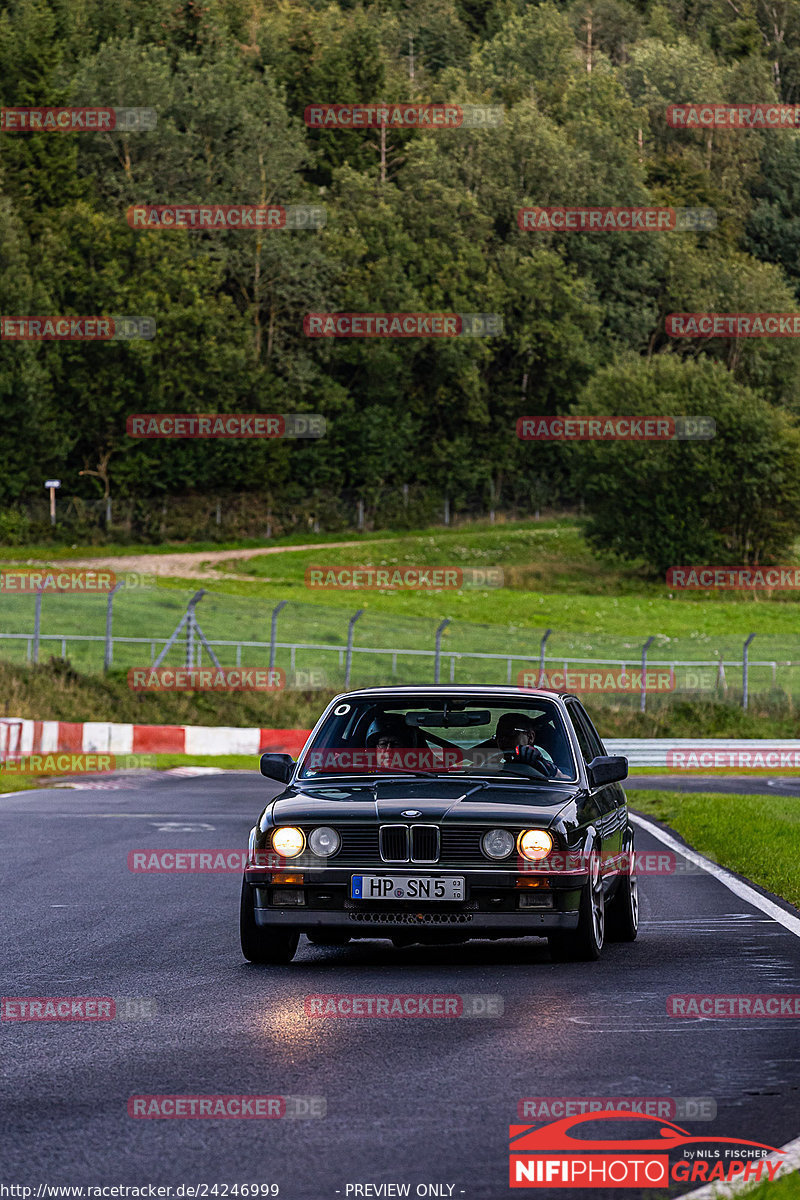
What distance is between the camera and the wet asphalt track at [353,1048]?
5258mm

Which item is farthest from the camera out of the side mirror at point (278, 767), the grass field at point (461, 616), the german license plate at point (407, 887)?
the grass field at point (461, 616)

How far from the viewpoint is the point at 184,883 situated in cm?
1359

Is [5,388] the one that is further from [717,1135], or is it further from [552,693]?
[717,1135]

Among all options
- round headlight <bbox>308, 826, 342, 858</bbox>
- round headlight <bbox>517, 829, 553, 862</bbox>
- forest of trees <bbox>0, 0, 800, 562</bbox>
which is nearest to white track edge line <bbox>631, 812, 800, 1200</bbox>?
round headlight <bbox>517, 829, 553, 862</bbox>

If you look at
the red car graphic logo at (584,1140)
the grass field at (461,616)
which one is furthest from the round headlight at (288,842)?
the grass field at (461,616)

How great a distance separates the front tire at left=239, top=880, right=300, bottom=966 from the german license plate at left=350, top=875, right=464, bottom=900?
533mm

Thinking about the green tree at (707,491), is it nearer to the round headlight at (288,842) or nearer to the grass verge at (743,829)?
the grass verge at (743,829)

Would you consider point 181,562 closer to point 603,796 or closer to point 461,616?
point 461,616

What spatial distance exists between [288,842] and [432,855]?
754mm

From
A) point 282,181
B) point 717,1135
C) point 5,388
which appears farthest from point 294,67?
point 717,1135

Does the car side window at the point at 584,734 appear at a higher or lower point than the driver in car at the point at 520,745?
lower

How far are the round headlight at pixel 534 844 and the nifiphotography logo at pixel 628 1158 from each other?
3.14 m

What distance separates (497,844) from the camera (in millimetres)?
8680

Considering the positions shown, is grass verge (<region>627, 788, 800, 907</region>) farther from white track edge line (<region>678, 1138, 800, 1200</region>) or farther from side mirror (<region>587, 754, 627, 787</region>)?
white track edge line (<region>678, 1138, 800, 1200</region>)
